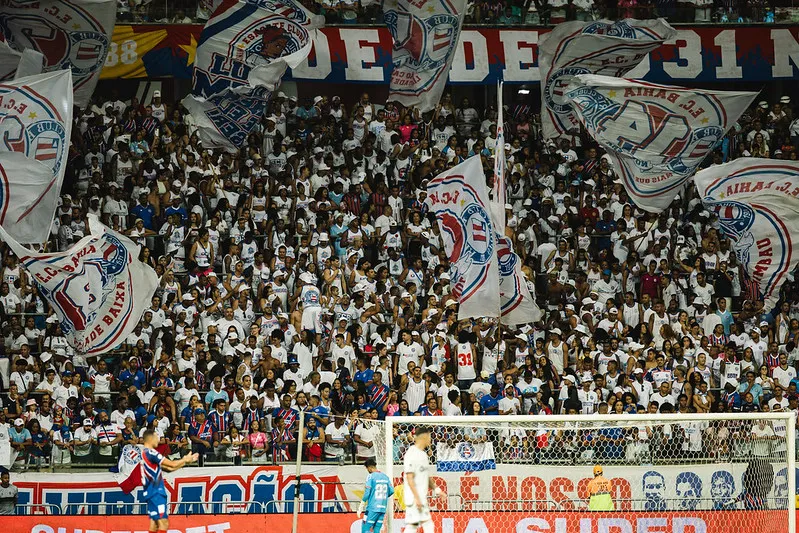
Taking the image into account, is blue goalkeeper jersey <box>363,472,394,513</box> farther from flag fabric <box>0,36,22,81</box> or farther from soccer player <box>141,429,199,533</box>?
flag fabric <box>0,36,22,81</box>

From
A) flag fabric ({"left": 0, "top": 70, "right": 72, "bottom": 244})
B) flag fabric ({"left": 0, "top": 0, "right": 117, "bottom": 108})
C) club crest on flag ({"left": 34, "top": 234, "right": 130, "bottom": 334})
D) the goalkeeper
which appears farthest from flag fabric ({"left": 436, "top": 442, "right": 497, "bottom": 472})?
flag fabric ({"left": 0, "top": 0, "right": 117, "bottom": 108})

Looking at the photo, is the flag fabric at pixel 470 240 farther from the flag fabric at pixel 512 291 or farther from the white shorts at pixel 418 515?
the white shorts at pixel 418 515

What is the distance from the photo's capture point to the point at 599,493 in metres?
16.8

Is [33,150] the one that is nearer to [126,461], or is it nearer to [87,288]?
[87,288]

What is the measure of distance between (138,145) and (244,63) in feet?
14.0

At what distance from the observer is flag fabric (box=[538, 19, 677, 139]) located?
75.0 ft

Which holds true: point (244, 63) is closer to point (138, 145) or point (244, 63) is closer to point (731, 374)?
point (138, 145)

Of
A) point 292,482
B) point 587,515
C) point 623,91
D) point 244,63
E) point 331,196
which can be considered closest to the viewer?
point 587,515

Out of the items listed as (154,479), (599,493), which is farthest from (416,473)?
(599,493)

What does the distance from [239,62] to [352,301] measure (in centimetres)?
441

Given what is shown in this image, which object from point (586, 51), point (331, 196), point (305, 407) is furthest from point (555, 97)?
point (305, 407)

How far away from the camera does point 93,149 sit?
25750 millimetres

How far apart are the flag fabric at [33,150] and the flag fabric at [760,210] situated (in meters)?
9.64

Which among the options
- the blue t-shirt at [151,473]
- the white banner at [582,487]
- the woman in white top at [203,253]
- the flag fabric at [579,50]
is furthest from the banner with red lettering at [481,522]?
the flag fabric at [579,50]
